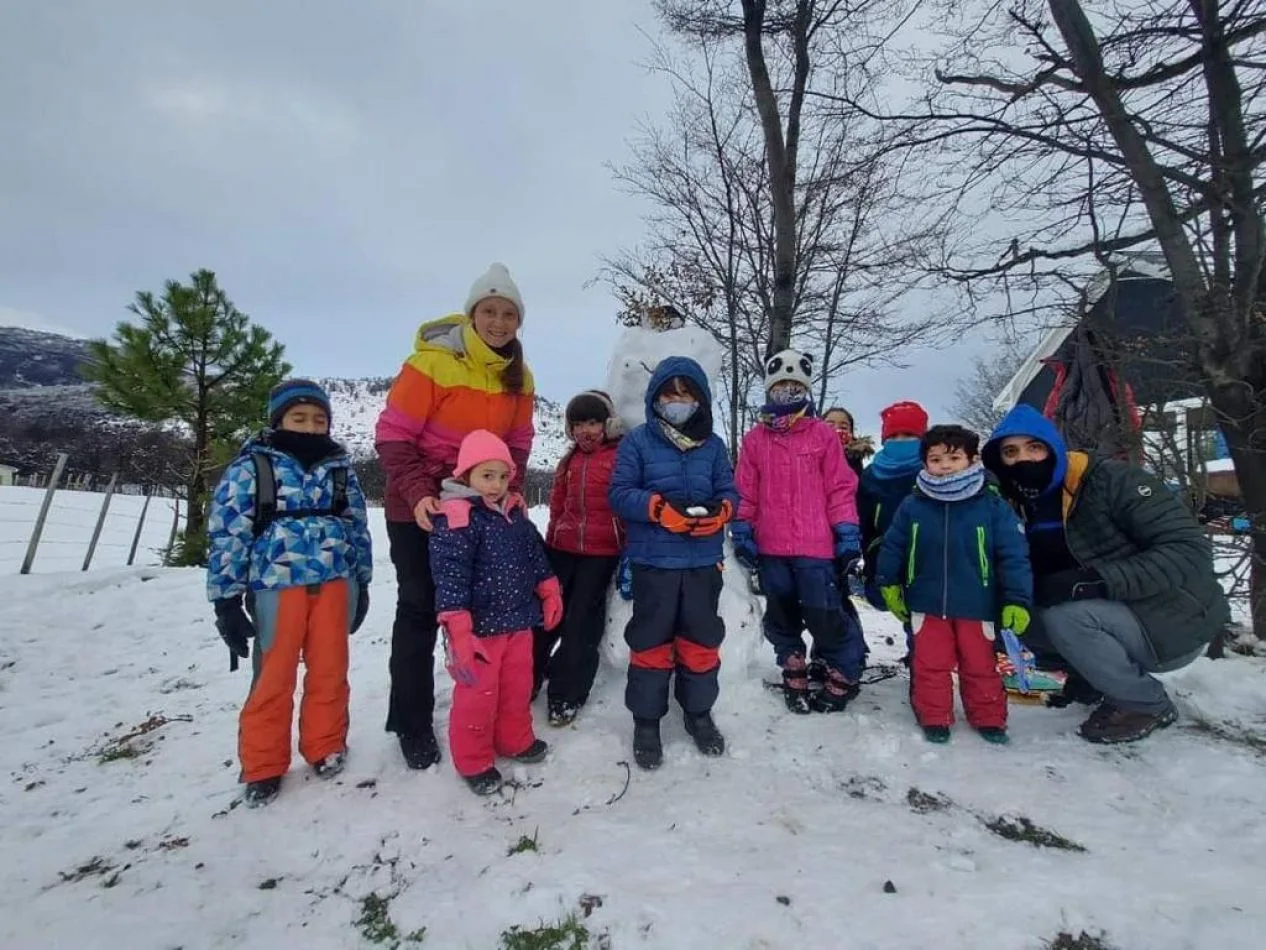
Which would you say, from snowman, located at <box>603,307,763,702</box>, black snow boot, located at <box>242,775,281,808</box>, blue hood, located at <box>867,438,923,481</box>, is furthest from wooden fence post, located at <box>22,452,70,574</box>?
blue hood, located at <box>867,438,923,481</box>

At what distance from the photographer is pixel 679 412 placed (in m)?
2.99

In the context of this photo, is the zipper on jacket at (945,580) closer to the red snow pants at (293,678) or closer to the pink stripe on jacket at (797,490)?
the pink stripe on jacket at (797,490)

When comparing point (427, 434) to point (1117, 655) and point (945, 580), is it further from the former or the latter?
point (1117, 655)

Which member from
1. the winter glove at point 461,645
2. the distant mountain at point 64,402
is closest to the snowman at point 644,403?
the winter glove at point 461,645

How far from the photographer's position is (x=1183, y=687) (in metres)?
3.29

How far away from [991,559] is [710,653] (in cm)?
142

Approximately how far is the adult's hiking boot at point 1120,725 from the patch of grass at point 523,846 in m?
2.53

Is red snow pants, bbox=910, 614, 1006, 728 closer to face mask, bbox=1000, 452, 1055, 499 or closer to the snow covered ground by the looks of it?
the snow covered ground

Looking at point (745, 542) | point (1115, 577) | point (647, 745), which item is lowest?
point (647, 745)

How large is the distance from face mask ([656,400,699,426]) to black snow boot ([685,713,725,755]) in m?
1.42

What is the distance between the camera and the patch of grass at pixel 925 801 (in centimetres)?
237

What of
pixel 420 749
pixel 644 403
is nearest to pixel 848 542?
pixel 644 403

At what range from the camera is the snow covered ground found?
1805 mm

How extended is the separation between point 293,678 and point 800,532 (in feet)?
8.35
